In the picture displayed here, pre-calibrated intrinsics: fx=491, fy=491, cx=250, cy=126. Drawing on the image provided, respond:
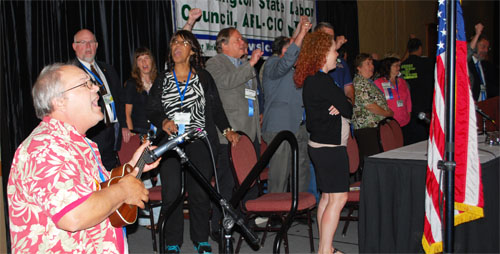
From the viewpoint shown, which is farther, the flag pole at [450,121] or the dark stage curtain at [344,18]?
the dark stage curtain at [344,18]

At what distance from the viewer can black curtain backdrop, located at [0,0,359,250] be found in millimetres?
3725

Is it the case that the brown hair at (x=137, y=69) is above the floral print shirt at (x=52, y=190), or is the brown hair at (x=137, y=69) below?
above

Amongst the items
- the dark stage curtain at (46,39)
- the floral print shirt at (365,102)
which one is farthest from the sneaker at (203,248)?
the floral print shirt at (365,102)

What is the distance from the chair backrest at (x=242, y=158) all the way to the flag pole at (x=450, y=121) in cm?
174

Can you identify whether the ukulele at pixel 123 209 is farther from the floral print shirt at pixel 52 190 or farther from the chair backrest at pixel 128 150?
the chair backrest at pixel 128 150

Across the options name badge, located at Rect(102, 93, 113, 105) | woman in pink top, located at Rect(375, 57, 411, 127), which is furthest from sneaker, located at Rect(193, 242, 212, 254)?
woman in pink top, located at Rect(375, 57, 411, 127)

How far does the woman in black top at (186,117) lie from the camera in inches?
140

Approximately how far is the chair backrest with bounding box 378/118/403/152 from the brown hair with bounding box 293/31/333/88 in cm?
141

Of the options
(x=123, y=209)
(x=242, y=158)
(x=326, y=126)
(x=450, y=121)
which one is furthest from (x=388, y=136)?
(x=123, y=209)

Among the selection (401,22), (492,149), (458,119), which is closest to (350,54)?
(401,22)

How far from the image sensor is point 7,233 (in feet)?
12.2

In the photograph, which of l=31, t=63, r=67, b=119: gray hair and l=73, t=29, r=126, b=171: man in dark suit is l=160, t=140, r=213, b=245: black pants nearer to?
l=73, t=29, r=126, b=171: man in dark suit

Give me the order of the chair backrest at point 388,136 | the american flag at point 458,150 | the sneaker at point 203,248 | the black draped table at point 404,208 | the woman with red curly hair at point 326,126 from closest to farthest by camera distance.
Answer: the american flag at point 458,150
the black draped table at point 404,208
the woman with red curly hair at point 326,126
the sneaker at point 203,248
the chair backrest at point 388,136

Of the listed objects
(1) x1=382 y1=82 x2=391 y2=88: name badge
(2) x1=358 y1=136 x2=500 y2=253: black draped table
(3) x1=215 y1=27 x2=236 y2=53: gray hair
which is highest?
(3) x1=215 y1=27 x2=236 y2=53: gray hair
